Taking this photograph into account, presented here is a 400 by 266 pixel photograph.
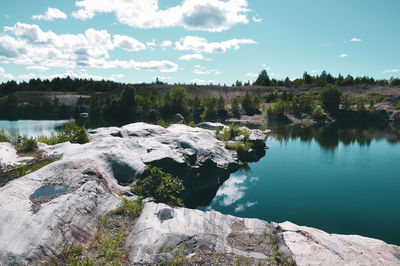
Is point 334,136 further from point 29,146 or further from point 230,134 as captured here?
point 29,146

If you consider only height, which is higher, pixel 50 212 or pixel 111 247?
pixel 50 212

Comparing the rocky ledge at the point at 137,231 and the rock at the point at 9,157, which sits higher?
the rock at the point at 9,157

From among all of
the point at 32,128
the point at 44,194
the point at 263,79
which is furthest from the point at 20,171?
the point at 263,79

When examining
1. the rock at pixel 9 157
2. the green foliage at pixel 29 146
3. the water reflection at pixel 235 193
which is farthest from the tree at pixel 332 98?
the rock at pixel 9 157

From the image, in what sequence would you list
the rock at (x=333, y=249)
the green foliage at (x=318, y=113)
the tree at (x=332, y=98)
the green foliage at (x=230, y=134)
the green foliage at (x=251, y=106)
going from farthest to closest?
the green foliage at (x=251, y=106) → the tree at (x=332, y=98) → the green foliage at (x=318, y=113) → the green foliage at (x=230, y=134) → the rock at (x=333, y=249)

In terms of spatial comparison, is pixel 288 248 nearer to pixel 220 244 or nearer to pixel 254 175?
pixel 220 244

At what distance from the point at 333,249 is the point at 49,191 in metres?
12.0

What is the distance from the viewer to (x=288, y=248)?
33.4 feet

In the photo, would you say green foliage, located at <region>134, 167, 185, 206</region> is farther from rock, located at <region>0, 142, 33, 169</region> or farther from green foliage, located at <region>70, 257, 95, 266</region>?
rock, located at <region>0, 142, 33, 169</region>

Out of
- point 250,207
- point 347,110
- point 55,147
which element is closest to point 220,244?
point 250,207

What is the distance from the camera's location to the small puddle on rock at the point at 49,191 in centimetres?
1117

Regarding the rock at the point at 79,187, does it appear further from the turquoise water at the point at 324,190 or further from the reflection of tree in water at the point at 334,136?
the reflection of tree in water at the point at 334,136

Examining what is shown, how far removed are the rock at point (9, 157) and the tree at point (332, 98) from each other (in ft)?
235

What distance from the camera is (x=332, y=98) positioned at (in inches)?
2798
